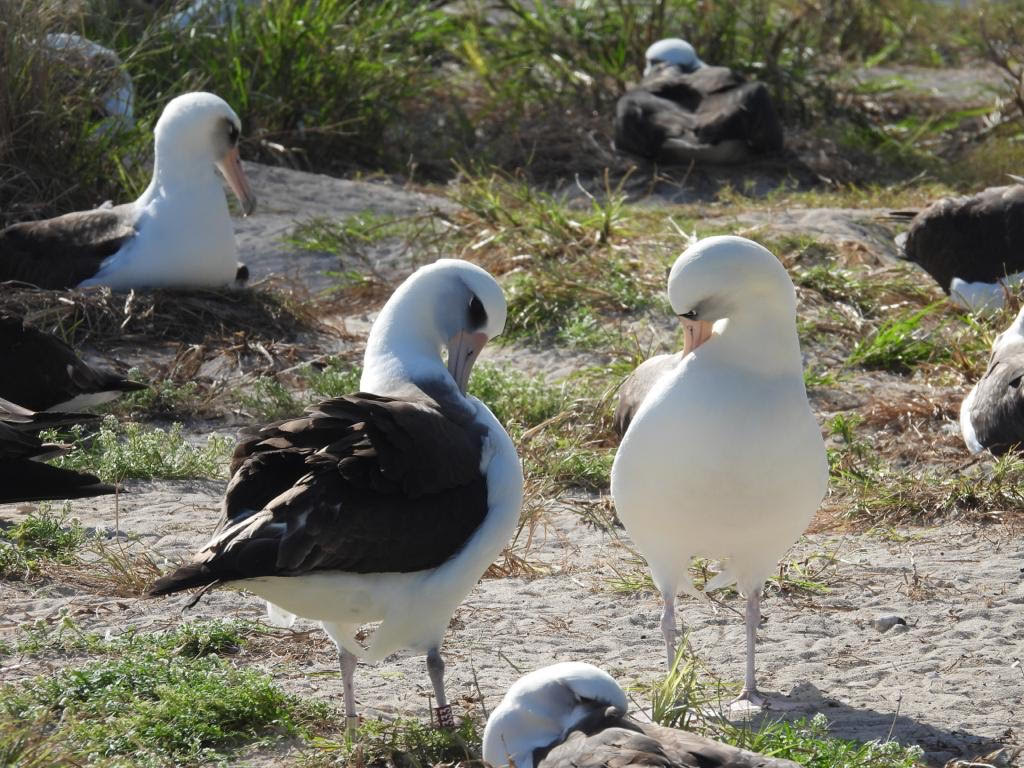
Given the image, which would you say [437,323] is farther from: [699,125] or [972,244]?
[699,125]

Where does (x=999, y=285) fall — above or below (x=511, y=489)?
below

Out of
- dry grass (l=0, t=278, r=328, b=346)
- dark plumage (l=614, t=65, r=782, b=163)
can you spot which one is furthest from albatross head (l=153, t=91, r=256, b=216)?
dark plumage (l=614, t=65, r=782, b=163)

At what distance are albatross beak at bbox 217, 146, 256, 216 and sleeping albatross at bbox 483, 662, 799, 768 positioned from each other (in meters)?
5.53

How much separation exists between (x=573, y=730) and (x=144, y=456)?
3182 millimetres

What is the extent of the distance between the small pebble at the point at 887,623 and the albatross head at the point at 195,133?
4813 millimetres

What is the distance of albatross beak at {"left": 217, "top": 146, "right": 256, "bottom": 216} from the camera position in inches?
333

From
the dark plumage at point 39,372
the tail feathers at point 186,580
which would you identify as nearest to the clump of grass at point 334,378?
the dark plumage at point 39,372

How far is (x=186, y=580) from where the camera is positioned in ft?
11.3

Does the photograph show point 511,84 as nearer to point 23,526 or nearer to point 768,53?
point 768,53

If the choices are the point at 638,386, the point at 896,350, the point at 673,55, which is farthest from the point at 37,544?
the point at 673,55

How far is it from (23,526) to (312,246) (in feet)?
14.5

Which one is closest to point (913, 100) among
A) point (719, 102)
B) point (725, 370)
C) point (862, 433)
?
point (719, 102)

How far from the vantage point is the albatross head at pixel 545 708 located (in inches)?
134

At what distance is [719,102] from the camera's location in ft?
40.5
